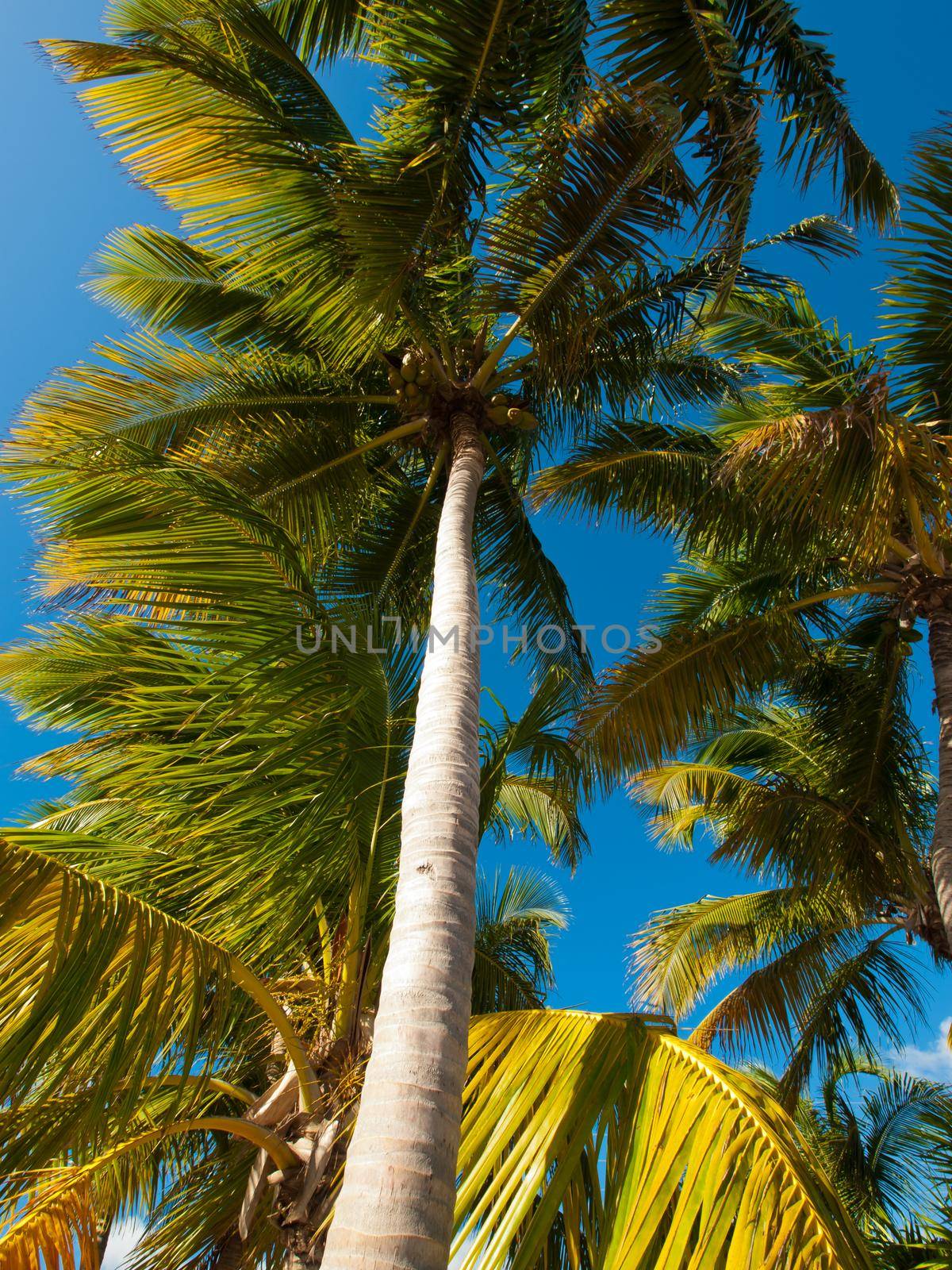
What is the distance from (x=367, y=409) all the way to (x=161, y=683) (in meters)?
3.90

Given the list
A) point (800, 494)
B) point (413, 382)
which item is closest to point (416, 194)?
point (413, 382)

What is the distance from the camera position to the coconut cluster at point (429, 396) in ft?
19.1

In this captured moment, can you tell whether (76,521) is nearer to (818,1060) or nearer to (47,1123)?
(47,1123)

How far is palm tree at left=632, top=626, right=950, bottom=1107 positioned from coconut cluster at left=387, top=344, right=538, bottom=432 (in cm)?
302

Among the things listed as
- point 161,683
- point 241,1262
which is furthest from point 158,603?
point 241,1262

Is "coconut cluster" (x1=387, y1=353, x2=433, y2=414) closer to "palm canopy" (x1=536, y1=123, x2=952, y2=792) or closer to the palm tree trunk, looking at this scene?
"palm canopy" (x1=536, y1=123, x2=952, y2=792)

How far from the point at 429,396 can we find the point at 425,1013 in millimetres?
4595

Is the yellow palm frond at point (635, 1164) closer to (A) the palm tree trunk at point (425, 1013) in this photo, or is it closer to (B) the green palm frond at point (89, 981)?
(A) the palm tree trunk at point (425, 1013)

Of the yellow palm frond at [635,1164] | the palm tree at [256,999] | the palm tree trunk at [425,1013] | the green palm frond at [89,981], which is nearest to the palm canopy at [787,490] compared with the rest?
the palm tree at [256,999]

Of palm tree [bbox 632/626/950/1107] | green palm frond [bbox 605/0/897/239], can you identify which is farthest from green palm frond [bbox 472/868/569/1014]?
green palm frond [bbox 605/0/897/239]

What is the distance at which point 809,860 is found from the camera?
7.30 meters

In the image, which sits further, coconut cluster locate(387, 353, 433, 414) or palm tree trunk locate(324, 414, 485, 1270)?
Result: coconut cluster locate(387, 353, 433, 414)

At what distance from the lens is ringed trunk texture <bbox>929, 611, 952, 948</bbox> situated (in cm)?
537

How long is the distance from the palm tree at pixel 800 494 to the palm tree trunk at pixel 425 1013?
9.03 feet
